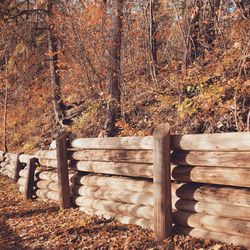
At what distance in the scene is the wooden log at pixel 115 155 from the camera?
19.5 feet

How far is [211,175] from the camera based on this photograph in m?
4.93

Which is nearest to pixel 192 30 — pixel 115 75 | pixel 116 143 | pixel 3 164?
pixel 115 75

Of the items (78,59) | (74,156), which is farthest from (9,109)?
(74,156)

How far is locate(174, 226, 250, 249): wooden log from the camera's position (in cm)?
453

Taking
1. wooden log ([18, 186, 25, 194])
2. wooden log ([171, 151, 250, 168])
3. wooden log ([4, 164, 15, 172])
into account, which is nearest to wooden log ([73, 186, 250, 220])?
wooden log ([171, 151, 250, 168])

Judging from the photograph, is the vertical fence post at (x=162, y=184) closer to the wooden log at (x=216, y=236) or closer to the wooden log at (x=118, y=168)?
the wooden log at (x=216, y=236)

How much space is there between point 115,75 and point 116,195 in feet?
15.9

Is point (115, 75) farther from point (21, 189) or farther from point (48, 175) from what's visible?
point (21, 189)

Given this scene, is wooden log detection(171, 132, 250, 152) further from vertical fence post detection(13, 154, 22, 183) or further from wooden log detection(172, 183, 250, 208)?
vertical fence post detection(13, 154, 22, 183)

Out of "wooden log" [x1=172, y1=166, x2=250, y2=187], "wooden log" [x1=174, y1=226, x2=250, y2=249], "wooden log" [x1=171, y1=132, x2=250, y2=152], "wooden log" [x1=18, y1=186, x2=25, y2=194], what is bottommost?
"wooden log" [x1=18, y1=186, x2=25, y2=194]

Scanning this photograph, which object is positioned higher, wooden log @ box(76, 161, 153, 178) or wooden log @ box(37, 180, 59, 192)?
wooden log @ box(76, 161, 153, 178)

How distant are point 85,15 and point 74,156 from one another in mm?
7086

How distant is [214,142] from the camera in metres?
4.76

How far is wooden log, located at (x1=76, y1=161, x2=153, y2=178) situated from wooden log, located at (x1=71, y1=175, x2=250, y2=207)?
142mm
